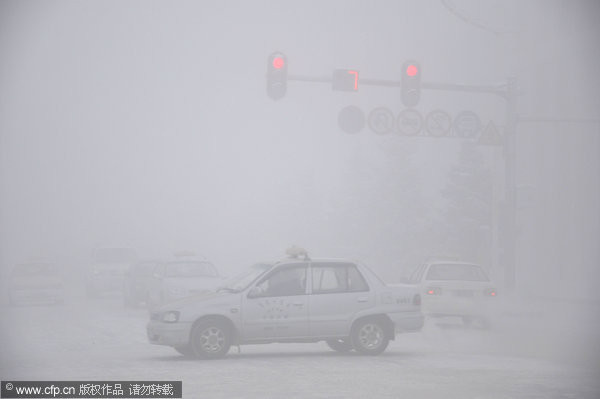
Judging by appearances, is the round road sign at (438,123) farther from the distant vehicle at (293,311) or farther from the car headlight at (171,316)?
the car headlight at (171,316)

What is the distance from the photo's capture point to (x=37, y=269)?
110 ft

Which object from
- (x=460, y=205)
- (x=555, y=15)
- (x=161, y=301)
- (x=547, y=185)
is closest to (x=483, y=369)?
(x=161, y=301)

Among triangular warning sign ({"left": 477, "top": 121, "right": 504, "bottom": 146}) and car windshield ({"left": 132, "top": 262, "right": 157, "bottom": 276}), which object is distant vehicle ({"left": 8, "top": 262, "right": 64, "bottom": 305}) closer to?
car windshield ({"left": 132, "top": 262, "right": 157, "bottom": 276})

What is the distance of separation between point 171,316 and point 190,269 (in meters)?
10.9

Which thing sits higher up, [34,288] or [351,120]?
[351,120]

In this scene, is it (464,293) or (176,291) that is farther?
(176,291)

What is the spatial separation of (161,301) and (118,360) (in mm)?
9762

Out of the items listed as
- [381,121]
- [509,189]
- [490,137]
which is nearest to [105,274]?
[381,121]

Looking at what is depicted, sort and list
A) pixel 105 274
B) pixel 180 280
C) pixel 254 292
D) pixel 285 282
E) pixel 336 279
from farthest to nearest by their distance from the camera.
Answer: pixel 105 274 < pixel 180 280 < pixel 336 279 < pixel 285 282 < pixel 254 292

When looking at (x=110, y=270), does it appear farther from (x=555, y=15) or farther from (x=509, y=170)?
(x=555, y=15)

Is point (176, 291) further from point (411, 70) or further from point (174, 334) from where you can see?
point (174, 334)

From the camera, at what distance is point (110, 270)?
36.8 metres

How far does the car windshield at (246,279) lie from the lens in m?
15.6

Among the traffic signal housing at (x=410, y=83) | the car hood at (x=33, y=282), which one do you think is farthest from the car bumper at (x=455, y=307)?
the car hood at (x=33, y=282)
